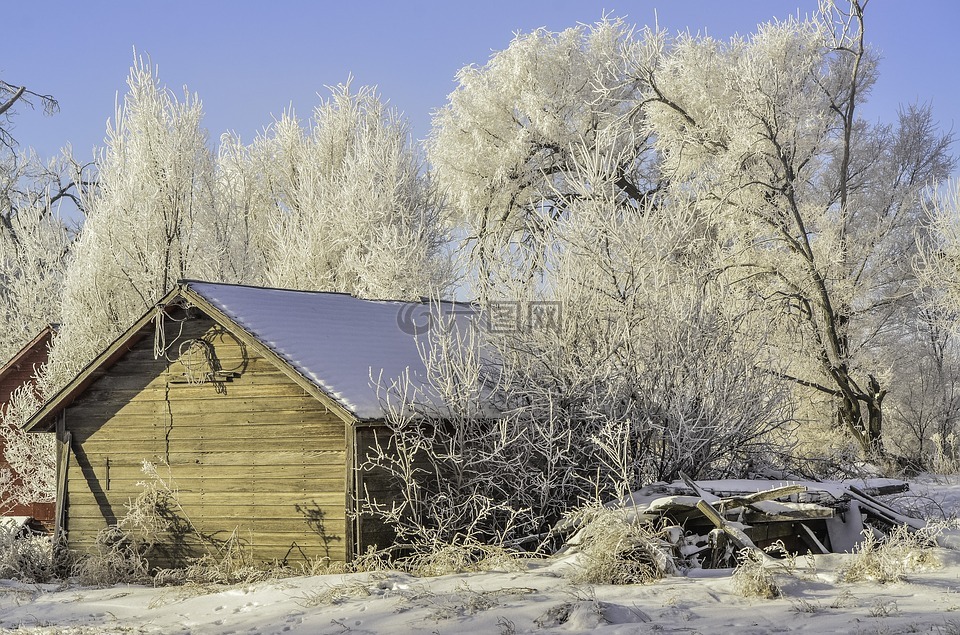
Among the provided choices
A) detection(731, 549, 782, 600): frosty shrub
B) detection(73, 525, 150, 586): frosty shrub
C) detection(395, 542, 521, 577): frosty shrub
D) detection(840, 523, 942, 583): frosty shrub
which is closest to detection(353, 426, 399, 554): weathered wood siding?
detection(395, 542, 521, 577): frosty shrub

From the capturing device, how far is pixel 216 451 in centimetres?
1404

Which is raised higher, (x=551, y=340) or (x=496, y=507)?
(x=551, y=340)

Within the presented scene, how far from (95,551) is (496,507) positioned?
7219mm

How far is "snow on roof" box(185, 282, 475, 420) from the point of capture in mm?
12867

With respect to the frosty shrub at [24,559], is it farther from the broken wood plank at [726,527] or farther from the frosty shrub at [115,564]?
the broken wood plank at [726,527]

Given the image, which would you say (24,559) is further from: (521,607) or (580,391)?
(521,607)

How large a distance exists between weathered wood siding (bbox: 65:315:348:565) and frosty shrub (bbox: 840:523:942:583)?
21.3 ft

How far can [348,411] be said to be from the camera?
12.3 m

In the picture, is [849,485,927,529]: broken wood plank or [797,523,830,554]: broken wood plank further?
[849,485,927,529]: broken wood plank

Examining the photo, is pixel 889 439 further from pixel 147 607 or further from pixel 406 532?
pixel 147 607

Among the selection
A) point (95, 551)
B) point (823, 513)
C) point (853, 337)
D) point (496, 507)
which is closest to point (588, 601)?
point (496, 507)

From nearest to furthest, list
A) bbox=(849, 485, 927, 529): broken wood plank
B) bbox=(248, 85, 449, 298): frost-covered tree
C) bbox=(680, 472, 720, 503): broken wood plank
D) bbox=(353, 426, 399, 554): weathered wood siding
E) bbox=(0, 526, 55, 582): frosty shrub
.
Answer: bbox=(680, 472, 720, 503): broken wood plank, bbox=(353, 426, 399, 554): weathered wood siding, bbox=(849, 485, 927, 529): broken wood plank, bbox=(0, 526, 55, 582): frosty shrub, bbox=(248, 85, 449, 298): frost-covered tree
